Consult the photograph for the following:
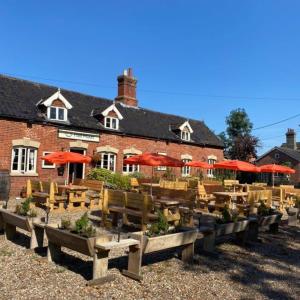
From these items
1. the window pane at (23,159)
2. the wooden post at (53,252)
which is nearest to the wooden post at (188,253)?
the wooden post at (53,252)

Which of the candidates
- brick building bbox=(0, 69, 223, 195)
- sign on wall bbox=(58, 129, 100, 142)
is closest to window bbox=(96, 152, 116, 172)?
brick building bbox=(0, 69, 223, 195)

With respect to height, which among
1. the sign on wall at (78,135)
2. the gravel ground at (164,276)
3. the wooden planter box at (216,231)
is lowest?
the gravel ground at (164,276)

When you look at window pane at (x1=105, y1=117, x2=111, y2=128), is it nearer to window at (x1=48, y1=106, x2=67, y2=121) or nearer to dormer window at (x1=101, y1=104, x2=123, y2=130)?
dormer window at (x1=101, y1=104, x2=123, y2=130)

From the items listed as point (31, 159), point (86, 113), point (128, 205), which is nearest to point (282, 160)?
point (86, 113)

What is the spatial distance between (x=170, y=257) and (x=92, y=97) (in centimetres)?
1941

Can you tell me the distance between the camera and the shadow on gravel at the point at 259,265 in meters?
5.97

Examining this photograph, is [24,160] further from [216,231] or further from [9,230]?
[216,231]

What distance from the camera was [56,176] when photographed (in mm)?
20078

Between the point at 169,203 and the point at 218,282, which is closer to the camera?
the point at 218,282

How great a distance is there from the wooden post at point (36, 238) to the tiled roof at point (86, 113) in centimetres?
1190

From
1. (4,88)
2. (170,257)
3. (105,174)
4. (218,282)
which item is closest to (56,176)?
(105,174)

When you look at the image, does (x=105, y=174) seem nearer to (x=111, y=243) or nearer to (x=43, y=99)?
(x=43, y=99)

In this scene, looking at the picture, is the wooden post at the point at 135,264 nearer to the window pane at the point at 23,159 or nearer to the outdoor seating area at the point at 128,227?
the outdoor seating area at the point at 128,227

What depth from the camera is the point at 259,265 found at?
23.2 ft
